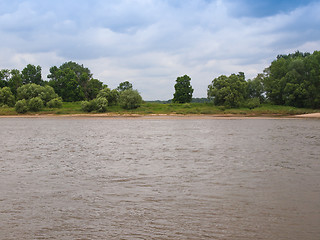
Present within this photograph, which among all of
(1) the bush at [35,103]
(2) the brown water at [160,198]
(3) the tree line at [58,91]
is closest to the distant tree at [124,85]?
(3) the tree line at [58,91]

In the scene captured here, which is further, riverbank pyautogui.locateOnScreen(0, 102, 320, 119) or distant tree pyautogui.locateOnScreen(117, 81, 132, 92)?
distant tree pyautogui.locateOnScreen(117, 81, 132, 92)

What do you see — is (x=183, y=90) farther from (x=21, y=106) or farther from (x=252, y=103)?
(x=21, y=106)

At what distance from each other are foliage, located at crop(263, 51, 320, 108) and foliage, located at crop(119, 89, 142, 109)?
43107mm

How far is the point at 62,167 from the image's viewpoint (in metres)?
16.1

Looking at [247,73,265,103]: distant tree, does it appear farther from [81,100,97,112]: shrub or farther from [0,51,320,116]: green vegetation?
[81,100,97,112]: shrub

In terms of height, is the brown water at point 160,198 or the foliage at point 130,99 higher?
the foliage at point 130,99

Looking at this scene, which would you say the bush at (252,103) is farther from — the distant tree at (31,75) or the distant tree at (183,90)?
the distant tree at (31,75)

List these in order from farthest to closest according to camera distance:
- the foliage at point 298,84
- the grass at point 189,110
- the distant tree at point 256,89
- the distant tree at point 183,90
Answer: the distant tree at point 183,90
the distant tree at point 256,89
the foliage at point 298,84
the grass at point 189,110

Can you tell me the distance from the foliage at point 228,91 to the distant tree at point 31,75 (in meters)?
78.4

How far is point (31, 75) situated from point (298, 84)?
355 ft

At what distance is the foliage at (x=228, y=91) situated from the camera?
3777 inches

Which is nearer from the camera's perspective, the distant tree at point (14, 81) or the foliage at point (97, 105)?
the foliage at point (97, 105)

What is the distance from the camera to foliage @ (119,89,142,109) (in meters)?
96.4

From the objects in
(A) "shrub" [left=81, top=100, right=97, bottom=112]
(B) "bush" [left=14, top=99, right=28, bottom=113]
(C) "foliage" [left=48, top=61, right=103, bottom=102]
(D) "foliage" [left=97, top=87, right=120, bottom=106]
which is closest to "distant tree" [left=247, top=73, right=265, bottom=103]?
(D) "foliage" [left=97, top=87, right=120, bottom=106]
